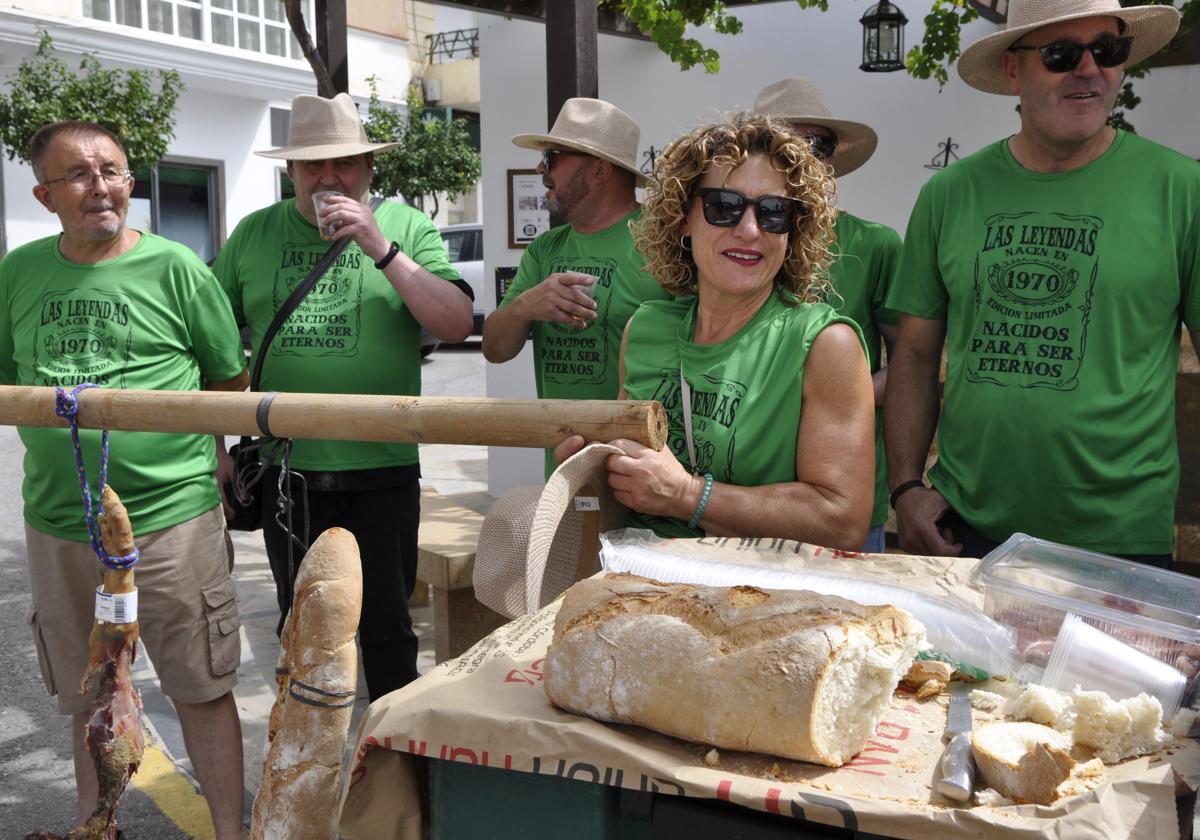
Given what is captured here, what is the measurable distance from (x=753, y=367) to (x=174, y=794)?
9.00 feet

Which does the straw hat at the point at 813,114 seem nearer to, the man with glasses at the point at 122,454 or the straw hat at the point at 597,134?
the straw hat at the point at 597,134

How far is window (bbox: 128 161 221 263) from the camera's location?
20.5 m

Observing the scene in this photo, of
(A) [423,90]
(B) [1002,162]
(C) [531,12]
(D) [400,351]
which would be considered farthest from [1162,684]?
(A) [423,90]

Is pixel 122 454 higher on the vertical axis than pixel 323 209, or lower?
lower

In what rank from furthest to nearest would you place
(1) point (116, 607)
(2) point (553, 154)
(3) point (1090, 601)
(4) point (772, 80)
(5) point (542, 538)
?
(4) point (772, 80) → (2) point (553, 154) → (1) point (116, 607) → (5) point (542, 538) → (3) point (1090, 601)

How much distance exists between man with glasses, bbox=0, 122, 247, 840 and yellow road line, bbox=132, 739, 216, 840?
1.54 ft

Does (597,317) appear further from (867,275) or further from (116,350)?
(116,350)

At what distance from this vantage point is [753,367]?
2.06m

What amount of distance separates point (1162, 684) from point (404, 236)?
266cm

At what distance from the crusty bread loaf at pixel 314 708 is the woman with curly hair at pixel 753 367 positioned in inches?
22.4

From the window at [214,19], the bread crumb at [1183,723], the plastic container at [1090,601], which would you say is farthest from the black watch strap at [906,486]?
the window at [214,19]

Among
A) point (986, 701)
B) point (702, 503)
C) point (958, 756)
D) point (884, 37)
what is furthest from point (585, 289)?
point (884, 37)

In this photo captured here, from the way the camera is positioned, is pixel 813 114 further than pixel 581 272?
Yes

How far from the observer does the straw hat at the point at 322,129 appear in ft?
11.2
